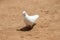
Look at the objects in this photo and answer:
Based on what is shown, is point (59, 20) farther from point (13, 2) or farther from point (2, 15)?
point (13, 2)

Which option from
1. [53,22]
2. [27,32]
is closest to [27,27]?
[27,32]

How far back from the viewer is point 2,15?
18.9 feet

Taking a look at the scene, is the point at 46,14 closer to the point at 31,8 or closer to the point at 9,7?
the point at 31,8

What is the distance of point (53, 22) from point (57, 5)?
3.52ft

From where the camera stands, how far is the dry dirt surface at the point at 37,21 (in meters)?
4.54

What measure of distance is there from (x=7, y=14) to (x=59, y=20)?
1.45 m

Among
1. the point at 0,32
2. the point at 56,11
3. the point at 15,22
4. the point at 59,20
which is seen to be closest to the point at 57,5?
the point at 56,11

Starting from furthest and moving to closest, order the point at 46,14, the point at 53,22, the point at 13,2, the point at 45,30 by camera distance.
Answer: the point at 13,2, the point at 46,14, the point at 53,22, the point at 45,30

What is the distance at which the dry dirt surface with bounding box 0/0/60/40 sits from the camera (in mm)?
4543

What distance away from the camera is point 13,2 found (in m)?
6.65

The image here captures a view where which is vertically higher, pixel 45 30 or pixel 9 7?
pixel 9 7

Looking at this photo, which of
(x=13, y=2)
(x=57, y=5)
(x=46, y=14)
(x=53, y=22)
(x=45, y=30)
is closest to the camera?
(x=45, y=30)

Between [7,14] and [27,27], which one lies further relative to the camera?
[7,14]

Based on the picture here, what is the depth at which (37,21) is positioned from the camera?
16.7 feet
